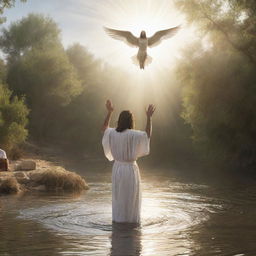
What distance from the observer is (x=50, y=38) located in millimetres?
69500

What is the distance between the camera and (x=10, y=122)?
3528 cm

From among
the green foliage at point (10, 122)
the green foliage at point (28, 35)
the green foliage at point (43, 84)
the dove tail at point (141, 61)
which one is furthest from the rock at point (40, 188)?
the green foliage at point (28, 35)

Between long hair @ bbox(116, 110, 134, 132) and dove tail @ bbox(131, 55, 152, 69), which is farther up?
dove tail @ bbox(131, 55, 152, 69)

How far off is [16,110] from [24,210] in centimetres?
2263

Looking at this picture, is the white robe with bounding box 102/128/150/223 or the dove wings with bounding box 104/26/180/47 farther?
the dove wings with bounding box 104/26/180/47

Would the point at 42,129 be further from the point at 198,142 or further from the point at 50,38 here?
the point at 198,142

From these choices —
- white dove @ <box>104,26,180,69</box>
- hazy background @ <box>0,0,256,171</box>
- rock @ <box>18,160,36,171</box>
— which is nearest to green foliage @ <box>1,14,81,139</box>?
hazy background @ <box>0,0,256,171</box>

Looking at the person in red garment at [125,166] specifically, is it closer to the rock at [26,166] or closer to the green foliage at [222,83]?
the rock at [26,166]

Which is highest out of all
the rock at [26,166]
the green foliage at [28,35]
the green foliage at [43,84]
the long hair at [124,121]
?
the green foliage at [28,35]

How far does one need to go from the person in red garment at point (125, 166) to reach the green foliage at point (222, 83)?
1570cm

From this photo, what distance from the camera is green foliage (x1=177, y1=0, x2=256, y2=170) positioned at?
2625cm

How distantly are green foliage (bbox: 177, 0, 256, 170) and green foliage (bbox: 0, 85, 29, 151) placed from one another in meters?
10.4

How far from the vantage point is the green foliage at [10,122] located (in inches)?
1348

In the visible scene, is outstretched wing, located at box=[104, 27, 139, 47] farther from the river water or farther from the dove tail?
the river water
